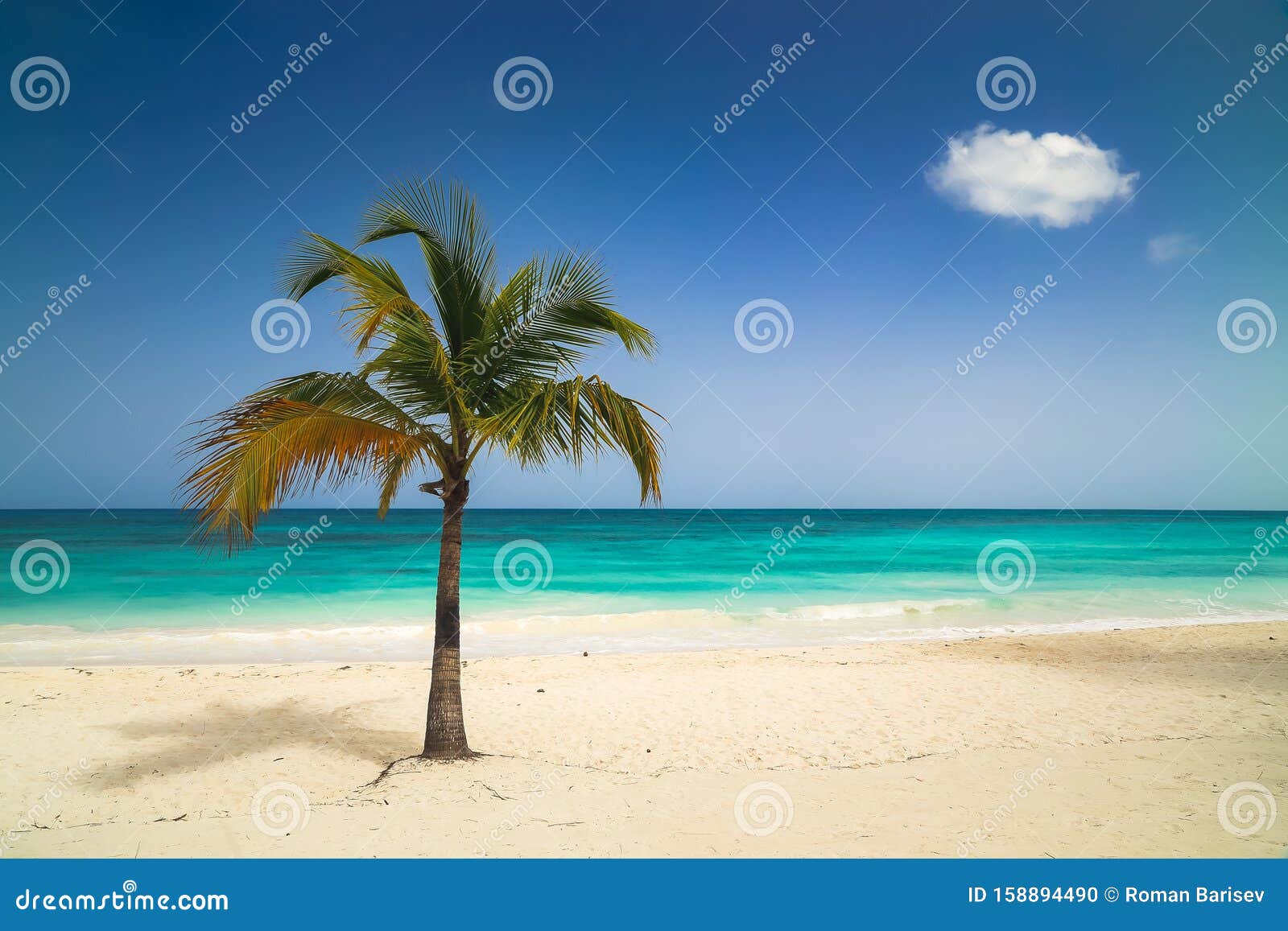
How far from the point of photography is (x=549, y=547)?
44.3 m

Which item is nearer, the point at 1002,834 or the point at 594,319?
the point at 1002,834

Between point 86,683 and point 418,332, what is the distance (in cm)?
833

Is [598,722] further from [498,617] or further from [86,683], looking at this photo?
[498,617]

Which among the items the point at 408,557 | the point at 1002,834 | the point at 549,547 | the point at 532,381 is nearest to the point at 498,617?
the point at 532,381

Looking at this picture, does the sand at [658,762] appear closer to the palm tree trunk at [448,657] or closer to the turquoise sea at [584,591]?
the palm tree trunk at [448,657]
